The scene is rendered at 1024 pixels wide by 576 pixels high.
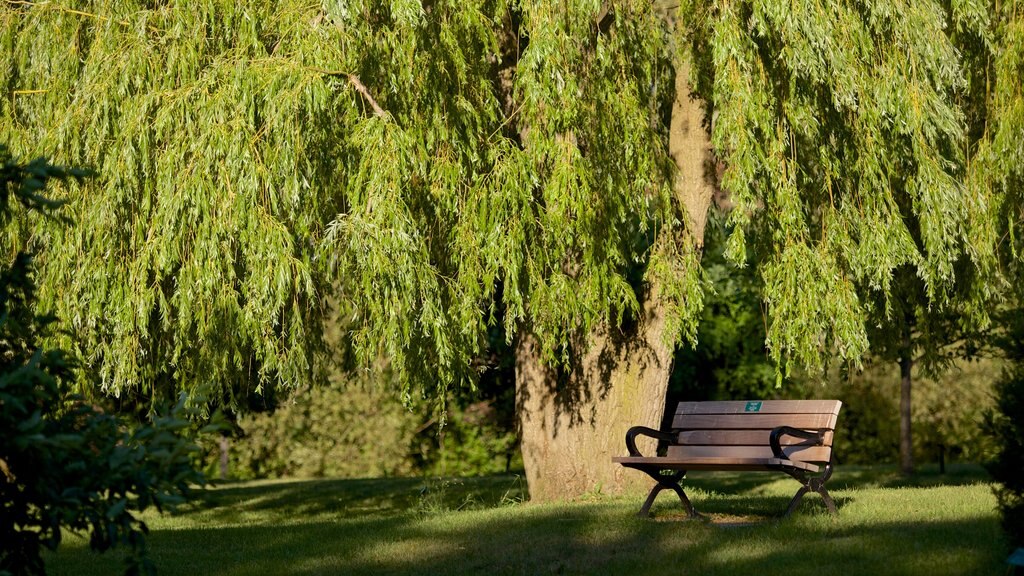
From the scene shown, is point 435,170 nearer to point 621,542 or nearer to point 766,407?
point 766,407

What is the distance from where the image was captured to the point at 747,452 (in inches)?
342

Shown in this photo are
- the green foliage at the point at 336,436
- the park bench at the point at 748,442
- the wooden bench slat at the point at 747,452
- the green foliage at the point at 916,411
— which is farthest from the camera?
the green foliage at the point at 336,436

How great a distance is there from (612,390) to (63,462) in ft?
22.8

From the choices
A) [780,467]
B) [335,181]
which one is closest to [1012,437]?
[780,467]

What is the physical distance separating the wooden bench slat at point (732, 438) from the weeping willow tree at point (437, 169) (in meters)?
0.96

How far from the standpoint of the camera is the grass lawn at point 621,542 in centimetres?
676

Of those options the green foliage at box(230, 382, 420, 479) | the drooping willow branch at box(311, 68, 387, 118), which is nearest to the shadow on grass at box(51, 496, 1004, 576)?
the drooping willow branch at box(311, 68, 387, 118)

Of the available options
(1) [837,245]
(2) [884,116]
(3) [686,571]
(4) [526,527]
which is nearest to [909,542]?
(3) [686,571]

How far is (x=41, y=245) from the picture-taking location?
33.5 feet

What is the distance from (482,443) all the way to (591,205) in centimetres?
1362

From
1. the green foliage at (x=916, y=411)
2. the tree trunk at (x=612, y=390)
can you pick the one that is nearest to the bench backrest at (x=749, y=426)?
the tree trunk at (x=612, y=390)

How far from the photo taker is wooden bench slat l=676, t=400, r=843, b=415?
841 cm

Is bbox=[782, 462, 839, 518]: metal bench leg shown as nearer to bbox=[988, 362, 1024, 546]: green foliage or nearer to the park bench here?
the park bench

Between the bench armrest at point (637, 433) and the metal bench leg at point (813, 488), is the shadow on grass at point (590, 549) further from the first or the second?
the bench armrest at point (637, 433)
